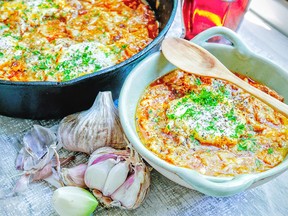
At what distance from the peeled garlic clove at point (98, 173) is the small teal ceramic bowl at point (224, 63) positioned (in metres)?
0.15

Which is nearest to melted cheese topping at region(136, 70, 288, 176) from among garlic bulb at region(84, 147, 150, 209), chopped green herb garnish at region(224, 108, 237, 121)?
chopped green herb garnish at region(224, 108, 237, 121)

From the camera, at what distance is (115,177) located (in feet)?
5.02

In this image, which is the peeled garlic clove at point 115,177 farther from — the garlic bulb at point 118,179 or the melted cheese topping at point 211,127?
the melted cheese topping at point 211,127

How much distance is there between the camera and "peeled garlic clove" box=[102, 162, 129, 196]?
1529mm

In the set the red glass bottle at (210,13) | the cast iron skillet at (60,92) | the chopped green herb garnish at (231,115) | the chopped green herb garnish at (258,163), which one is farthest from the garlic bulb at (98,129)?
the red glass bottle at (210,13)

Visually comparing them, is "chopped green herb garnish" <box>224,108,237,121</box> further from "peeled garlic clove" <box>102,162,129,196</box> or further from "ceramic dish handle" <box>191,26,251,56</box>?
"peeled garlic clove" <box>102,162,129,196</box>

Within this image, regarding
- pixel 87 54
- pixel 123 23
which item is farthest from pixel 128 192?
pixel 123 23

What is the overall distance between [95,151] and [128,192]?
21 cm

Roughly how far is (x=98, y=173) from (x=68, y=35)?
807mm

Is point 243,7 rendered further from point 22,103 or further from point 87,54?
point 22,103

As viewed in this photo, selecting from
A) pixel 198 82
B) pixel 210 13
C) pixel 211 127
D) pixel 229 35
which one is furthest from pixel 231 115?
pixel 210 13

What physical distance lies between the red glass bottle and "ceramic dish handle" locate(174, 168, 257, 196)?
1109mm

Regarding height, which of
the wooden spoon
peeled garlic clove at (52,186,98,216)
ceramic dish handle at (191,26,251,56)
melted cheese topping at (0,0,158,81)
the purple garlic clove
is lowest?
peeled garlic clove at (52,186,98,216)

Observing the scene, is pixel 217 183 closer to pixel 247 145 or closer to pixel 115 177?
pixel 247 145
